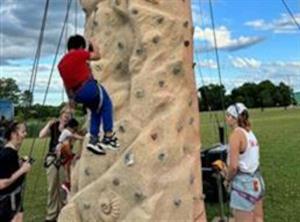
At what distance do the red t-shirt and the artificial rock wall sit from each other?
1633 mm

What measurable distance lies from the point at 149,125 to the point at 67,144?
2.85m

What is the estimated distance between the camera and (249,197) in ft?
22.7

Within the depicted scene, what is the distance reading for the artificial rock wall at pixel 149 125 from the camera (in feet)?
22.2

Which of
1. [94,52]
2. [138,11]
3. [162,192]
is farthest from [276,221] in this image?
[94,52]

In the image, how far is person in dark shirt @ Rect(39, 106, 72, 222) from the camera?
9648 millimetres

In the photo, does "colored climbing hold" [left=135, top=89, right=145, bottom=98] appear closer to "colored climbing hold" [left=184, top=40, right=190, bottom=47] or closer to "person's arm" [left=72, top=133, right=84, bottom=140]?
"colored climbing hold" [left=184, top=40, right=190, bottom=47]

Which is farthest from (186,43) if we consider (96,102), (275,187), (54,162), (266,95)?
(266,95)

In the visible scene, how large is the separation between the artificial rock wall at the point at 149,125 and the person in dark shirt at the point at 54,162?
230cm

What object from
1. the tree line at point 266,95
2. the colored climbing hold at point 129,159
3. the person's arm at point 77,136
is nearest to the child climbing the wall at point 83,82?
the colored climbing hold at point 129,159

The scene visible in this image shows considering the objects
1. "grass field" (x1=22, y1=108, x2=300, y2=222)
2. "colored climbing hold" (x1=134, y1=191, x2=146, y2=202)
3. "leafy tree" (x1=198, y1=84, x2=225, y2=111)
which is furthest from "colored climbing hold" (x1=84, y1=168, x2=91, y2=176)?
"leafy tree" (x1=198, y1=84, x2=225, y2=111)

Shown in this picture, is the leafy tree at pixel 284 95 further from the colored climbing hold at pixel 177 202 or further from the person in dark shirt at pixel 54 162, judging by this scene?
the colored climbing hold at pixel 177 202

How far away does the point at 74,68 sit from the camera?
17.3ft

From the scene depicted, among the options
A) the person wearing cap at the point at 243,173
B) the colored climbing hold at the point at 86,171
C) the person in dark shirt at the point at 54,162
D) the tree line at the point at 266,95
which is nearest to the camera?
the person wearing cap at the point at 243,173

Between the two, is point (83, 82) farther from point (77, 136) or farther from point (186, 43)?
point (77, 136)
